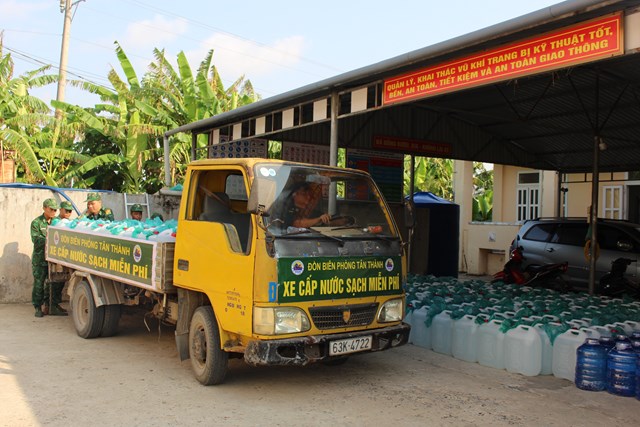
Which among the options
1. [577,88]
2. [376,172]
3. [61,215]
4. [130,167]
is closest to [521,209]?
[376,172]

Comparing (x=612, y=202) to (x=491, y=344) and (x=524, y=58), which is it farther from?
(x=524, y=58)

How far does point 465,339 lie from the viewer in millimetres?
6602

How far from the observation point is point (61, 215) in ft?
30.1

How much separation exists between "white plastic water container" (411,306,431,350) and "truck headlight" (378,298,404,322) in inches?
64.8

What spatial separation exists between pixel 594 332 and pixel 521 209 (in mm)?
12018

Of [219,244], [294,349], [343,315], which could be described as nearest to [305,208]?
[219,244]

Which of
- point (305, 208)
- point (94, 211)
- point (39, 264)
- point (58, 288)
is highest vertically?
point (305, 208)

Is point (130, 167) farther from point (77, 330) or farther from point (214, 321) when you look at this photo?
point (214, 321)

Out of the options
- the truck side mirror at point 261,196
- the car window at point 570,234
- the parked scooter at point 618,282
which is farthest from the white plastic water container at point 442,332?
the car window at point 570,234

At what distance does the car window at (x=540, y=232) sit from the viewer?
12219 mm

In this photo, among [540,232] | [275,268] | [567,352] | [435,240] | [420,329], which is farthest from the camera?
[435,240]

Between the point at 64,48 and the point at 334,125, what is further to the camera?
the point at 64,48

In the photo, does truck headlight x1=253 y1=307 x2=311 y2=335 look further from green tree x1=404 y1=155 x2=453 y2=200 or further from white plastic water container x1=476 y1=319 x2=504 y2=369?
green tree x1=404 y1=155 x2=453 y2=200

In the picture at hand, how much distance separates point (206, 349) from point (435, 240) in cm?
927
